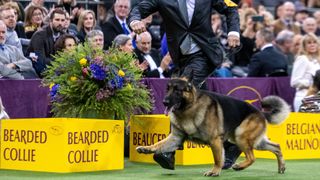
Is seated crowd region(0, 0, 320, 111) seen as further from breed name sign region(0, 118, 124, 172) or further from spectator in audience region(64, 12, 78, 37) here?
breed name sign region(0, 118, 124, 172)

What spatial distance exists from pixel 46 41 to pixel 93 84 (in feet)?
7.89

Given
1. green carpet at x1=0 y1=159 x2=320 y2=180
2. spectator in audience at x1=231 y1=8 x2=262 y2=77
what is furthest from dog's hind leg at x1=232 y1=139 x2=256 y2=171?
spectator in audience at x1=231 y1=8 x2=262 y2=77

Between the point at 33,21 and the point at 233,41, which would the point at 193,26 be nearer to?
the point at 233,41

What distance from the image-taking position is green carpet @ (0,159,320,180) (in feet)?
28.8

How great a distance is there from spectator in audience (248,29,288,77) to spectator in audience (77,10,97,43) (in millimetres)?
3131

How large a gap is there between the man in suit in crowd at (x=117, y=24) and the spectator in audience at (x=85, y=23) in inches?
13.1

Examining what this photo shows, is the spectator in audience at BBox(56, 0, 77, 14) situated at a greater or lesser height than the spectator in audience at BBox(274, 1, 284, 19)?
greater

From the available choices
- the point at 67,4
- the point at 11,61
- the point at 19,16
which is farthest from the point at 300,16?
the point at 11,61

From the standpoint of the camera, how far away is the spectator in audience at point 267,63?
15023mm

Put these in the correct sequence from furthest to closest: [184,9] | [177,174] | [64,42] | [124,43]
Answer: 1. [124,43]
2. [64,42]
3. [184,9]
4. [177,174]

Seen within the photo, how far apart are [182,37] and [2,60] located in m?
3.41

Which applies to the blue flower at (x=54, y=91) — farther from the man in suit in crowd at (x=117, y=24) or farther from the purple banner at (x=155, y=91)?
the man in suit in crowd at (x=117, y=24)

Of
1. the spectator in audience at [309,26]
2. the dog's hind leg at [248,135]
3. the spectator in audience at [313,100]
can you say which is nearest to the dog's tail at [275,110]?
the dog's hind leg at [248,135]

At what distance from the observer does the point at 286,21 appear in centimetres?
1858
